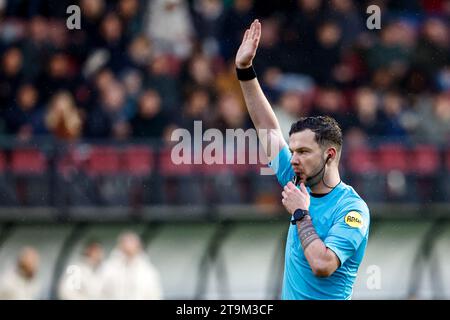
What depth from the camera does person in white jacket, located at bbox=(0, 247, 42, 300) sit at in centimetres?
1238

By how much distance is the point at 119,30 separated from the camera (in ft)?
47.1

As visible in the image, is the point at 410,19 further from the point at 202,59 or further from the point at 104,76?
the point at 104,76

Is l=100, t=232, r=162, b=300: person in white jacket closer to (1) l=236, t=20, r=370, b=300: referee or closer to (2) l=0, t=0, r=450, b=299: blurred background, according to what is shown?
(2) l=0, t=0, r=450, b=299: blurred background

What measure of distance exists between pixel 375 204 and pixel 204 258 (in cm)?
209

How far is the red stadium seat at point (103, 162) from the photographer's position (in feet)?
42.6

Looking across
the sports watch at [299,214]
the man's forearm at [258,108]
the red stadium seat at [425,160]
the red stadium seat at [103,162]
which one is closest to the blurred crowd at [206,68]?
the red stadium seat at [425,160]

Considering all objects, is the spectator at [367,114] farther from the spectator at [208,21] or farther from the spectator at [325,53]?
the spectator at [208,21]

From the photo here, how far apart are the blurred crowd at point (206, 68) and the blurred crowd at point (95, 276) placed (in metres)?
1.32

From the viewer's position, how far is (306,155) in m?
6.52

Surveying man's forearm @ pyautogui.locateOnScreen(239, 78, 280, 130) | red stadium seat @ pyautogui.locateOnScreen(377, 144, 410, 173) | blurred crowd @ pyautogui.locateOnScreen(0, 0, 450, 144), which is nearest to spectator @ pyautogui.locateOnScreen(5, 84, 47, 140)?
blurred crowd @ pyautogui.locateOnScreen(0, 0, 450, 144)

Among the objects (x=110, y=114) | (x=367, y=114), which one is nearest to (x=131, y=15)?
(x=110, y=114)

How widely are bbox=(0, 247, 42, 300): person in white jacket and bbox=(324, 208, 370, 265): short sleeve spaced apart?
655 cm

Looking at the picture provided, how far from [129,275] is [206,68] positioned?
2.92 metres
